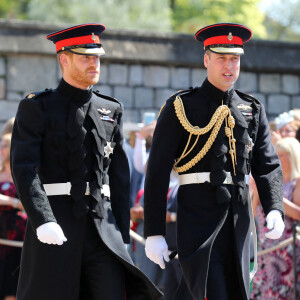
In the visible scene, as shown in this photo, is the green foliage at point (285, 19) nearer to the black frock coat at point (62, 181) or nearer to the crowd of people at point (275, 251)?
the crowd of people at point (275, 251)

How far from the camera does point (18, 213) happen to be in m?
7.29

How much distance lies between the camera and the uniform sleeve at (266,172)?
4.91 metres

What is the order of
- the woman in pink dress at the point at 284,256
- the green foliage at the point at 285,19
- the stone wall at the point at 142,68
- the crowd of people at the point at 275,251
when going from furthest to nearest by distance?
the green foliage at the point at 285,19, the stone wall at the point at 142,68, the woman in pink dress at the point at 284,256, the crowd of people at the point at 275,251

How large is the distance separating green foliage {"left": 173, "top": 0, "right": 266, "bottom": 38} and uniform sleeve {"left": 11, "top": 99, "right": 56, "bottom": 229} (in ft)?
103

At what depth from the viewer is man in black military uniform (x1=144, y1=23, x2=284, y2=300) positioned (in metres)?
4.74

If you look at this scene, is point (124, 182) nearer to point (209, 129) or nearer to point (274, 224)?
point (209, 129)

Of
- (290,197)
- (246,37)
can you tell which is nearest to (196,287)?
(246,37)

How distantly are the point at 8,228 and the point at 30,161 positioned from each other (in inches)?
108

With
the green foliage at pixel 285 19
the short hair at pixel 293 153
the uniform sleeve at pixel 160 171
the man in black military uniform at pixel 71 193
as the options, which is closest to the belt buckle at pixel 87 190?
the man in black military uniform at pixel 71 193

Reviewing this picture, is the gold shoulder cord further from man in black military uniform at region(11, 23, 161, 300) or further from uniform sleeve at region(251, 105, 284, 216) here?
man in black military uniform at region(11, 23, 161, 300)

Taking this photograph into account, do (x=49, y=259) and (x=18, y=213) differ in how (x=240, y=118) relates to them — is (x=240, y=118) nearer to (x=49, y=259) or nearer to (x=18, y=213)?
(x=49, y=259)

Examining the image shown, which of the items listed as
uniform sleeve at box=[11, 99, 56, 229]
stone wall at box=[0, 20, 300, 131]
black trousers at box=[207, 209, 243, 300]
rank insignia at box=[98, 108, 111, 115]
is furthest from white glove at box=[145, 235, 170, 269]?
stone wall at box=[0, 20, 300, 131]

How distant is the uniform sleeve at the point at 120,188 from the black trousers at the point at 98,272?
0.26 meters

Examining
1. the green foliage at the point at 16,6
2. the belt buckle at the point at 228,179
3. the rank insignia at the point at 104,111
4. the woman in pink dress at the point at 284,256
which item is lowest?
the woman in pink dress at the point at 284,256
